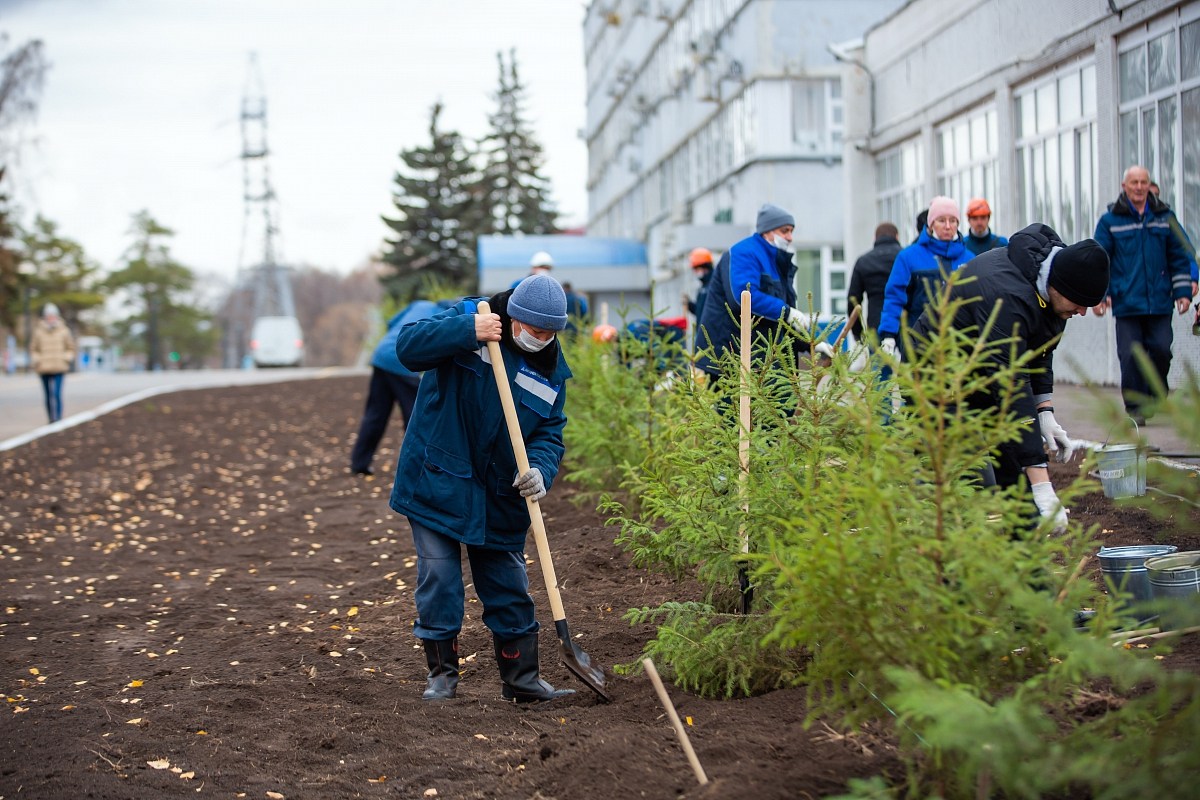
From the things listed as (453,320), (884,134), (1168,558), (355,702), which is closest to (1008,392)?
(1168,558)

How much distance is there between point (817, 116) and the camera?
85.8 feet

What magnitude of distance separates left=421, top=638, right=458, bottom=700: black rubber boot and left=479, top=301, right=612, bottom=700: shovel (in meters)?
0.48

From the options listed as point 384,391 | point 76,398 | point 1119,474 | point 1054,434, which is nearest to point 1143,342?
point 1119,474

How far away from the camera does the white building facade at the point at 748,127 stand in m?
25.8

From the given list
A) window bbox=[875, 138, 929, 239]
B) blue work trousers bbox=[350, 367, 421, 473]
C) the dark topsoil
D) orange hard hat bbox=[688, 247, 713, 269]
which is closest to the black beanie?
the dark topsoil

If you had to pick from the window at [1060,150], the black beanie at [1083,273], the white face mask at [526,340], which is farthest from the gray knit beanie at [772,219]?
the window at [1060,150]

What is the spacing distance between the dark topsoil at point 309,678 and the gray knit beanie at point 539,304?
59.2 inches

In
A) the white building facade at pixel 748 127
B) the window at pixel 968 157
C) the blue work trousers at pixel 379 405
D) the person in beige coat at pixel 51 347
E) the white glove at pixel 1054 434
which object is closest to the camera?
the white glove at pixel 1054 434

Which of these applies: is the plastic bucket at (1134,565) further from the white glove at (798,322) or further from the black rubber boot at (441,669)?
the black rubber boot at (441,669)

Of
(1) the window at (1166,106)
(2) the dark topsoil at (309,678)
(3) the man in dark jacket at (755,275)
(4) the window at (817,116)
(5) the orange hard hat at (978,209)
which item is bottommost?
(2) the dark topsoil at (309,678)

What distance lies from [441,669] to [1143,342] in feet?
19.8

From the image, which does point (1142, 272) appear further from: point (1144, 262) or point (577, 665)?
point (577, 665)

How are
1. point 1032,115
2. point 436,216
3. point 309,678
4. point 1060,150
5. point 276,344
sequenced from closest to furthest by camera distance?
1. point 309,678
2. point 1060,150
3. point 1032,115
4. point 276,344
5. point 436,216

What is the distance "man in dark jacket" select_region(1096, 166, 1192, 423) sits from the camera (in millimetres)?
8531
